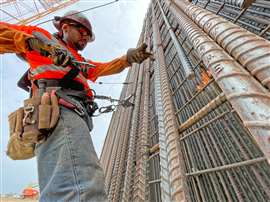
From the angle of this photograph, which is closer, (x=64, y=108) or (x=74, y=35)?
(x=64, y=108)

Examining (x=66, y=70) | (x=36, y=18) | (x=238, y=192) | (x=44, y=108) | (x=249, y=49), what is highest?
(x=36, y=18)

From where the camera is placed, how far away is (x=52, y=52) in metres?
1.22

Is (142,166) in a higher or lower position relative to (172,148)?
higher

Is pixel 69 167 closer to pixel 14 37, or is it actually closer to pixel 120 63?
pixel 14 37

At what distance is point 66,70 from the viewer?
4.41 feet

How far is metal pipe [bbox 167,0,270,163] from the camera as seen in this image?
1.38 feet

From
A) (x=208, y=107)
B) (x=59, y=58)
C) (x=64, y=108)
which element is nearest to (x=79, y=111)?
(x=64, y=108)

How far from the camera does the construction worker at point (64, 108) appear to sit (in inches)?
32.5

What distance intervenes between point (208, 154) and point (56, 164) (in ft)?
3.84

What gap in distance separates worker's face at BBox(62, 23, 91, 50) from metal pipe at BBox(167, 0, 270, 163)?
134 centimetres

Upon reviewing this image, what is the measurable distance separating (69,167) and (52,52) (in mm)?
698

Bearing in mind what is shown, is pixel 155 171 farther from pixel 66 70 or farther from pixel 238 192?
pixel 66 70

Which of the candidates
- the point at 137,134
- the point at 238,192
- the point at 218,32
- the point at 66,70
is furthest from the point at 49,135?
the point at 137,134

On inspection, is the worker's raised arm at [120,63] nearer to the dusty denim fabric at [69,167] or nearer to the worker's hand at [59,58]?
the worker's hand at [59,58]
